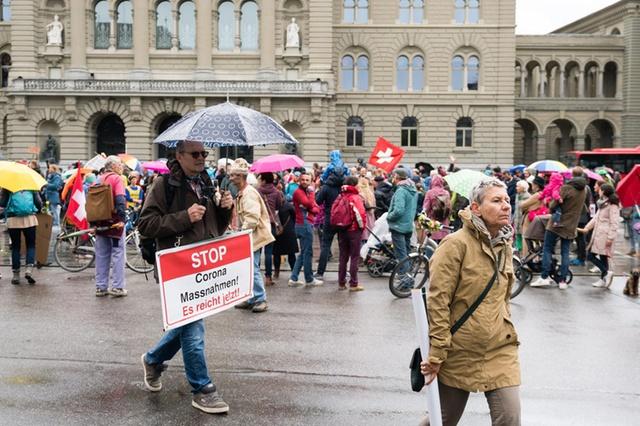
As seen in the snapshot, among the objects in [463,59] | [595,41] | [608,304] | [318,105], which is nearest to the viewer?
[608,304]

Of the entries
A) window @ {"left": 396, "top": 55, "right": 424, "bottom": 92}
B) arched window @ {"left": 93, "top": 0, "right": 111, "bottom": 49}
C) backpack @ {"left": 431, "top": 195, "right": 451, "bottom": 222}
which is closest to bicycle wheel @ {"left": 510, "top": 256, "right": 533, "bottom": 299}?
backpack @ {"left": 431, "top": 195, "right": 451, "bottom": 222}

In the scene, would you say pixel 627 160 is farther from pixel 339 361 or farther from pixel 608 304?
pixel 339 361

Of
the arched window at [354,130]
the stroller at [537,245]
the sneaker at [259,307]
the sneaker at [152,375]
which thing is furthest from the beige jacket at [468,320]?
the arched window at [354,130]

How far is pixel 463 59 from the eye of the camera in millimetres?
44781

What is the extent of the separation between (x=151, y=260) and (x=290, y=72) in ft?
123

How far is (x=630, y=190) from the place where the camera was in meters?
12.2

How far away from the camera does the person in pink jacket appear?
479 inches

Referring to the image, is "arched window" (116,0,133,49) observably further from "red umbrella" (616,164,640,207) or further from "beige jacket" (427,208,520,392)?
"beige jacket" (427,208,520,392)

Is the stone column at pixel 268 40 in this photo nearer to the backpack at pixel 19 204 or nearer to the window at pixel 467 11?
the window at pixel 467 11

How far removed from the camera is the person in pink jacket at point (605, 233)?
479 inches

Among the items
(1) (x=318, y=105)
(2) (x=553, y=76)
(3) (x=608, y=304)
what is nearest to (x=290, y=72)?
(1) (x=318, y=105)

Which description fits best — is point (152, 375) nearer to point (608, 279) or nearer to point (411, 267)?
point (411, 267)

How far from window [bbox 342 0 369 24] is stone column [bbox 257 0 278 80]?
210 inches

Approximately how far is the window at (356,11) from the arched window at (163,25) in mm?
10931
